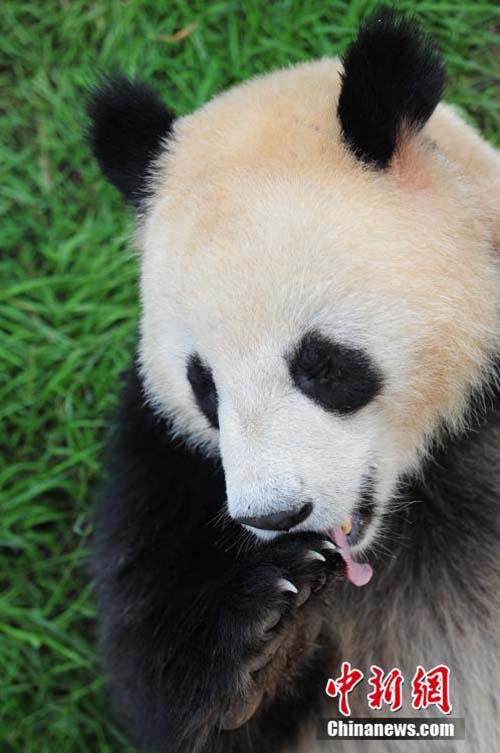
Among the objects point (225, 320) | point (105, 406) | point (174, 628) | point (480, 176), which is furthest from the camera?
point (105, 406)

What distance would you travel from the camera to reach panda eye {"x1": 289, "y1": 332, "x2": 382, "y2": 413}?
1.94 metres

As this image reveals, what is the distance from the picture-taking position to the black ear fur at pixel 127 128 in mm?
2266

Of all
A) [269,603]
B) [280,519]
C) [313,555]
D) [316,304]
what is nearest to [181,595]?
[269,603]

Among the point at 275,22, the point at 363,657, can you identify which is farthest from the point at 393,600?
the point at 275,22

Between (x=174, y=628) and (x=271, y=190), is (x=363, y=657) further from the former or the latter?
(x=271, y=190)

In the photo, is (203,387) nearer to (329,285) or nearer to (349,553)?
(329,285)

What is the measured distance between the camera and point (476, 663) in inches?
97.9

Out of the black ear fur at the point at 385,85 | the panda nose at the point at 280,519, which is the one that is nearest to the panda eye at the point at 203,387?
the panda nose at the point at 280,519

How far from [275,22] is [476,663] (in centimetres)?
233

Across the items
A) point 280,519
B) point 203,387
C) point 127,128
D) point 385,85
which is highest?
point 127,128

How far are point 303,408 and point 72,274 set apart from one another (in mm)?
1906

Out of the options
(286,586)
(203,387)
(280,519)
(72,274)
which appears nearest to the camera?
(280,519)

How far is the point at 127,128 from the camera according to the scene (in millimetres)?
2301

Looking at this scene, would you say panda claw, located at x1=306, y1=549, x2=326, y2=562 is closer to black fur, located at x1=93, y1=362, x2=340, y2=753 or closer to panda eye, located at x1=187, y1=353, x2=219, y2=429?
black fur, located at x1=93, y1=362, x2=340, y2=753
